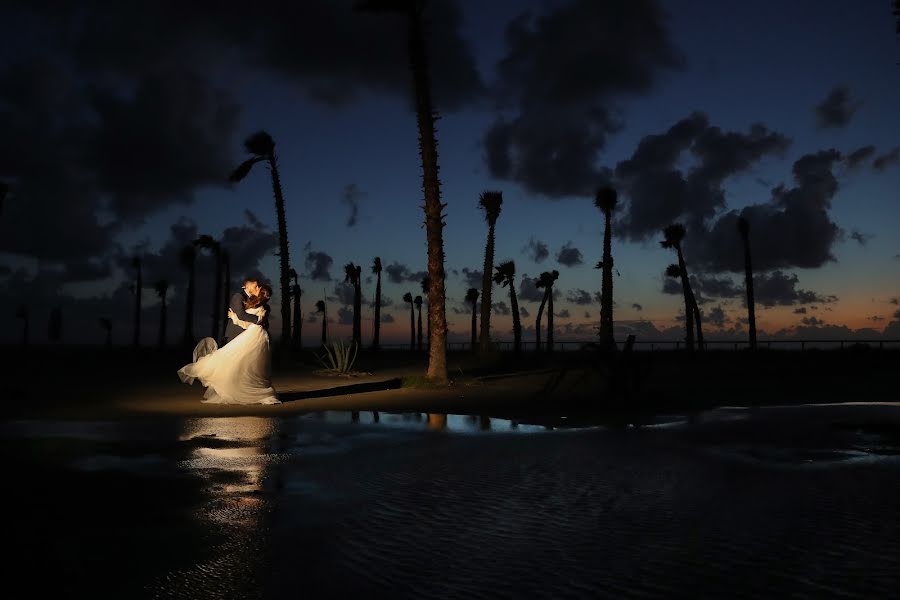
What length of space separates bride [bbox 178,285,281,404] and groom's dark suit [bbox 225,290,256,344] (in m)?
0.09

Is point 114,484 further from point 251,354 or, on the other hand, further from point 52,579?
point 251,354

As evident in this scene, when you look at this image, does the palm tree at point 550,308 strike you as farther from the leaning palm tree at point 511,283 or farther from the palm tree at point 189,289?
the palm tree at point 189,289

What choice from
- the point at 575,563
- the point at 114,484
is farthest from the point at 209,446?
the point at 575,563

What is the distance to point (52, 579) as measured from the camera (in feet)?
13.2

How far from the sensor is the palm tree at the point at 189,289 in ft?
213

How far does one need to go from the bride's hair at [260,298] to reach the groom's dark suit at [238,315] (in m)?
0.12

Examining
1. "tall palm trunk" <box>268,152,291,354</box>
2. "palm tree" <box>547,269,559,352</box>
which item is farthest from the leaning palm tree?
"tall palm trunk" <box>268,152,291,354</box>

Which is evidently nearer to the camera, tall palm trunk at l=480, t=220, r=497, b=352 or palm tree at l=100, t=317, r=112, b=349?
tall palm trunk at l=480, t=220, r=497, b=352

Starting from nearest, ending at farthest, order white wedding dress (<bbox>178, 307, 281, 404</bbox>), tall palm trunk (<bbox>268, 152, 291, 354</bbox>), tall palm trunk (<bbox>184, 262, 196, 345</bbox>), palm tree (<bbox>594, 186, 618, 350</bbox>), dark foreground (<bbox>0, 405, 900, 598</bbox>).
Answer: dark foreground (<bbox>0, 405, 900, 598</bbox>), white wedding dress (<bbox>178, 307, 281, 404</bbox>), tall palm trunk (<bbox>268, 152, 291, 354</bbox>), palm tree (<bbox>594, 186, 618, 350</bbox>), tall palm trunk (<bbox>184, 262, 196, 345</bbox>)

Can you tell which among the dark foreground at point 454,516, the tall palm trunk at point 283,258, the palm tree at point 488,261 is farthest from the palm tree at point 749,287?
the dark foreground at point 454,516

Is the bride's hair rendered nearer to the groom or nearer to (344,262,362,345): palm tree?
the groom

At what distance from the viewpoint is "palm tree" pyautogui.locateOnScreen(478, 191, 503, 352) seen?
1588 inches

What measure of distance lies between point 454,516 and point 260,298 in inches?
434

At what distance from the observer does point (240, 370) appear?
589 inches
